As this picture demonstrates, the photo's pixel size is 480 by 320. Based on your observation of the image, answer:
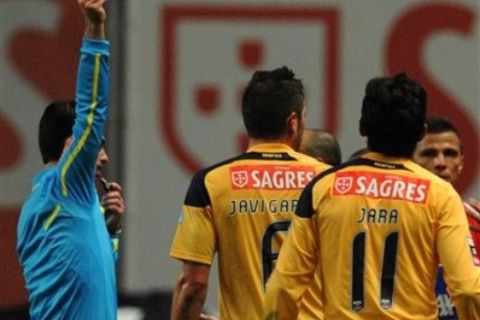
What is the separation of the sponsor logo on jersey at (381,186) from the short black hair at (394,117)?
110 mm

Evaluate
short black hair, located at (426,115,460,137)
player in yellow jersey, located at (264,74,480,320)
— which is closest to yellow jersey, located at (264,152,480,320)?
player in yellow jersey, located at (264,74,480,320)

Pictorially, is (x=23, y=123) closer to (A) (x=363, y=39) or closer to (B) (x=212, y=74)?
(B) (x=212, y=74)

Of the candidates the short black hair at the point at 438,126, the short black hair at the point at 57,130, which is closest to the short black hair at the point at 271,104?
the short black hair at the point at 57,130

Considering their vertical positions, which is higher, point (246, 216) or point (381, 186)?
point (381, 186)

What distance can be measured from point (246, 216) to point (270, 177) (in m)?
0.17

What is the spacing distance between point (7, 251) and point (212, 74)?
1.65 metres

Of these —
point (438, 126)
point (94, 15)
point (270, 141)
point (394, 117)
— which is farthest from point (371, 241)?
point (438, 126)

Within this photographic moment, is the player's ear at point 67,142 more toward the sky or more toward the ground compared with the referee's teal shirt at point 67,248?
more toward the sky

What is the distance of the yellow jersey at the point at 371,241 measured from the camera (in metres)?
7.62

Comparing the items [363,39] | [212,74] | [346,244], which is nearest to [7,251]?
[212,74]

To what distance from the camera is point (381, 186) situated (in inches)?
302

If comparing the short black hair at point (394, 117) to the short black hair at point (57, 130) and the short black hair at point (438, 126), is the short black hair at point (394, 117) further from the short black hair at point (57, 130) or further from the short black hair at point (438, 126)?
the short black hair at point (438, 126)

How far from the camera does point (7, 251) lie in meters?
13.8

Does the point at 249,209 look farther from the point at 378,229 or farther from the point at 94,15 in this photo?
the point at 94,15
